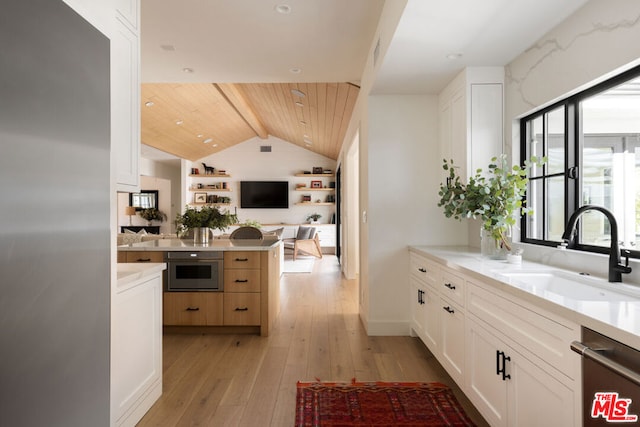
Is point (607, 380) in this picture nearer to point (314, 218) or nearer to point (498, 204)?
point (498, 204)

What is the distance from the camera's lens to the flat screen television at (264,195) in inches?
438

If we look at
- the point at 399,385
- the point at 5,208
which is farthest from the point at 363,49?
the point at 5,208

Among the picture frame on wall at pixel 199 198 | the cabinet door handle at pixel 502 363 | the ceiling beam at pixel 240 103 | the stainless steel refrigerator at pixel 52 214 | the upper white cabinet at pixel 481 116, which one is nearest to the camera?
the stainless steel refrigerator at pixel 52 214

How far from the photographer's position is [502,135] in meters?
2.85

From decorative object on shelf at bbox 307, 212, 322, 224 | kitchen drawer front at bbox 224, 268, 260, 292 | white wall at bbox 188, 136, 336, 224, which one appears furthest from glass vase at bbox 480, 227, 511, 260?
white wall at bbox 188, 136, 336, 224

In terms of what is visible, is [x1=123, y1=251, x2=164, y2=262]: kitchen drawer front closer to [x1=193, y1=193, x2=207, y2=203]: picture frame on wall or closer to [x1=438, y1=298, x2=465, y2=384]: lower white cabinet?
[x1=438, y1=298, x2=465, y2=384]: lower white cabinet

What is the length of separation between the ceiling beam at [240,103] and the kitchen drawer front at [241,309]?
13.5ft

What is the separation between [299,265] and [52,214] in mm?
7648

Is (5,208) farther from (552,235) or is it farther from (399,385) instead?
(552,235)

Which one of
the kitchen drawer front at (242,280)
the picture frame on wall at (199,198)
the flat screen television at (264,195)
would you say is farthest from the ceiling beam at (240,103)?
the kitchen drawer front at (242,280)

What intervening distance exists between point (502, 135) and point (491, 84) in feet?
1.30

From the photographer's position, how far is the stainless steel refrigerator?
0.70m

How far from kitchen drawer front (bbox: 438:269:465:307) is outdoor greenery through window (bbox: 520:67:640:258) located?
27.3 inches

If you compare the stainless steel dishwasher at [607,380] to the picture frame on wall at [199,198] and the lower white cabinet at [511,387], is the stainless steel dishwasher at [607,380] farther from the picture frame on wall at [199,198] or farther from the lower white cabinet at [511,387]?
the picture frame on wall at [199,198]
